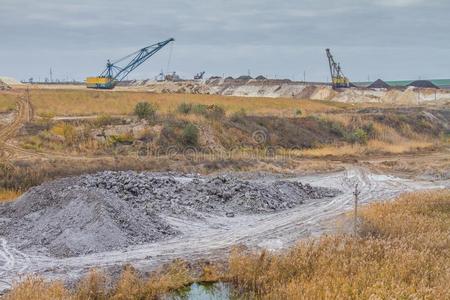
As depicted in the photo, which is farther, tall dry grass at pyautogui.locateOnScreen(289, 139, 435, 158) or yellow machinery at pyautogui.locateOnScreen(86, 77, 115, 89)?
yellow machinery at pyautogui.locateOnScreen(86, 77, 115, 89)

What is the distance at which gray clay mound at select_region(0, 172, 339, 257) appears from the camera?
16797 mm

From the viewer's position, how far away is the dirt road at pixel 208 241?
1466 centimetres

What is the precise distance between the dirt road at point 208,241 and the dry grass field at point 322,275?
5.13 feet

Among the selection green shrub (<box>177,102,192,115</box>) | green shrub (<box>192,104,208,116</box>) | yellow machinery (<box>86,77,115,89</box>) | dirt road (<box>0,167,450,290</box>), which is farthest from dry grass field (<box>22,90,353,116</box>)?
dirt road (<box>0,167,450,290</box>)

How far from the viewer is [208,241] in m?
17.5

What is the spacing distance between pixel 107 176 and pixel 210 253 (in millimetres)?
8390

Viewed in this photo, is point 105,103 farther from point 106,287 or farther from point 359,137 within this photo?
point 106,287

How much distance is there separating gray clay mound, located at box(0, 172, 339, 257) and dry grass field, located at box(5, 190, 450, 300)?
339 centimetres

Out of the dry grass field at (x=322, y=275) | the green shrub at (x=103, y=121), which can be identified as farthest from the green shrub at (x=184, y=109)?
the dry grass field at (x=322, y=275)

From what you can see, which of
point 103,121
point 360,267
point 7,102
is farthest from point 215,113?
point 360,267

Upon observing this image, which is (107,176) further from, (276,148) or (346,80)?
(346,80)

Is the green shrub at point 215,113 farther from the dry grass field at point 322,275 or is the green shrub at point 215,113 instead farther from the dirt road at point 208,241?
the dry grass field at point 322,275

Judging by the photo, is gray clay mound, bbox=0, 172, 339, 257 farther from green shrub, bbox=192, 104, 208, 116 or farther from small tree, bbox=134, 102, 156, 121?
green shrub, bbox=192, 104, 208, 116

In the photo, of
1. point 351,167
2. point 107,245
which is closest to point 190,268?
point 107,245
